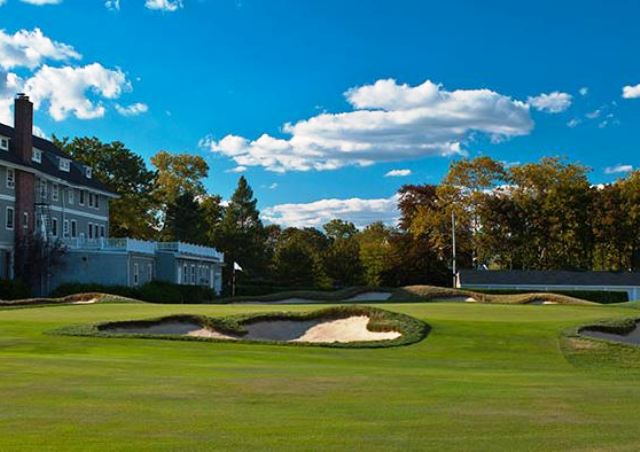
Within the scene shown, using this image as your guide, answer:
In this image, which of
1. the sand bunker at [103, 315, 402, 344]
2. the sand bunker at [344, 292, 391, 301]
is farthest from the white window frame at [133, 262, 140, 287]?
the sand bunker at [103, 315, 402, 344]

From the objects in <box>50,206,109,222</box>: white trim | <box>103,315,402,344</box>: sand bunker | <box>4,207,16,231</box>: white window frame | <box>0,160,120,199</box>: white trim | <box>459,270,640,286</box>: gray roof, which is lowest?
<box>103,315,402,344</box>: sand bunker

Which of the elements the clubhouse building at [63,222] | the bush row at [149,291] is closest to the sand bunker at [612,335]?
the bush row at [149,291]

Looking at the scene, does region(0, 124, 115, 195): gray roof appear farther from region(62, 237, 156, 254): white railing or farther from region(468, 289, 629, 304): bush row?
region(468, 289, 629, 304): bush row

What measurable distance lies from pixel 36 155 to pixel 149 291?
1609cm

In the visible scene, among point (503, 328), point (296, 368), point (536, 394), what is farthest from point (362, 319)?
point (536, 394)

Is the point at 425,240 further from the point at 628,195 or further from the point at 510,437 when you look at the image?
the point at 510,437

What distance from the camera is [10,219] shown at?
55594mm

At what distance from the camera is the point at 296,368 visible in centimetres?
1669

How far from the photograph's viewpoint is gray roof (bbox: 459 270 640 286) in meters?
70.7

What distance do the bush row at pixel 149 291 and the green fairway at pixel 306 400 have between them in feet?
101

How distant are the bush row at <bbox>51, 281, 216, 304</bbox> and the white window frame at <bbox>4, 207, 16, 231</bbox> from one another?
20.0ft

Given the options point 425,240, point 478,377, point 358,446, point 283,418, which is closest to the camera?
point 358,446

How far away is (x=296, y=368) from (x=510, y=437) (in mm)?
8602

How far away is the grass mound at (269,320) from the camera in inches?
981
